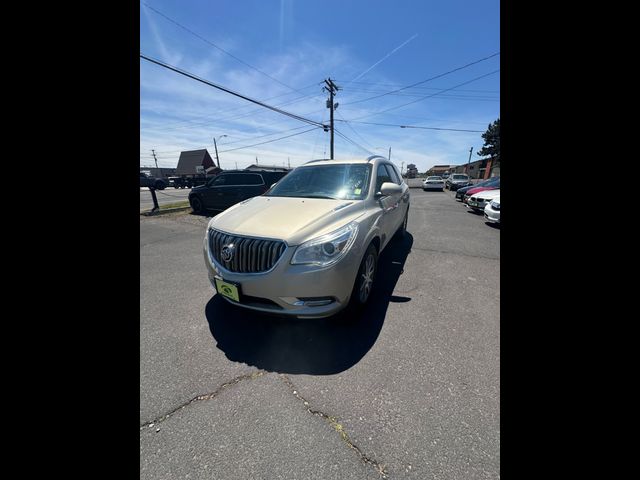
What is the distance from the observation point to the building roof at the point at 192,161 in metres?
47.2

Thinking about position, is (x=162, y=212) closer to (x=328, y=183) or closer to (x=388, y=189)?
(x=328, y=183)

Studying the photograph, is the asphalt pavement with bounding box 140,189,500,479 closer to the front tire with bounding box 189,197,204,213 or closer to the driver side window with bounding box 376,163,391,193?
the driver side window with bounding box 376,163,391,193

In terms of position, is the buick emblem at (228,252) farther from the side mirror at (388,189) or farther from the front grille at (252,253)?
the side mirror at (388,189)

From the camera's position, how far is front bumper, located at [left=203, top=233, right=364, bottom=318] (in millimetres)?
2139

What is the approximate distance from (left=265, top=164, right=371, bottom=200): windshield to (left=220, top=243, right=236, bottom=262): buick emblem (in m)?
1.31

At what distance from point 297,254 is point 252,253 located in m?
0.45

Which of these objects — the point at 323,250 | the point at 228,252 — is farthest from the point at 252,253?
the point at 323,250

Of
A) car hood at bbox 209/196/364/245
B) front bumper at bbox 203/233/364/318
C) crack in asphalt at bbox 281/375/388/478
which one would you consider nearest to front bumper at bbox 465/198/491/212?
car hood at bbox 209/196/364/245

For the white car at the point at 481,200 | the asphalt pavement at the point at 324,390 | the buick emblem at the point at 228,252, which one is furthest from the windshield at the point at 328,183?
the white car at the point at 481,200
